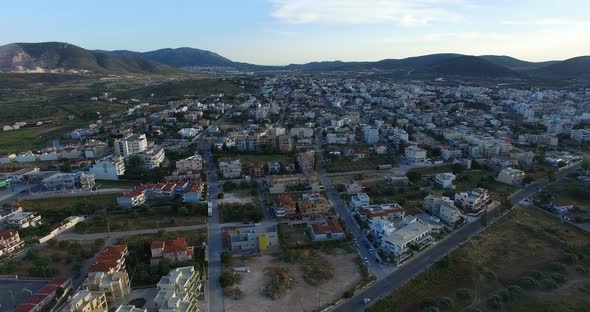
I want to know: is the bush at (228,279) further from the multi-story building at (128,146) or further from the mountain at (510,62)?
the mountain at (510,62)

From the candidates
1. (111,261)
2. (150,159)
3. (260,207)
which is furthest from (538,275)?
(150,159)

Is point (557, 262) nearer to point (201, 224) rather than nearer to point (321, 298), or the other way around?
point (321, 298)

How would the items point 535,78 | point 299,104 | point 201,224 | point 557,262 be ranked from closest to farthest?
1. point 557,262
2. point 201,224
3. point 299,104
4. point 535,78

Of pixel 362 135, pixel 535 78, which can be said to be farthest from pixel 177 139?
pixel 535 78

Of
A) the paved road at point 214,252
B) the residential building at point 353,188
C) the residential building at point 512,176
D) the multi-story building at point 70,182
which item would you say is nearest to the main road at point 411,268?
the residential building at point 512,176

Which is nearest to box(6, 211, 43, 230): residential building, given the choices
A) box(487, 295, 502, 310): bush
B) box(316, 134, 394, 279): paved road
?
box(316, 134, 394, 279): paved road

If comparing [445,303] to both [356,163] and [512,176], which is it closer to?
[512,176]

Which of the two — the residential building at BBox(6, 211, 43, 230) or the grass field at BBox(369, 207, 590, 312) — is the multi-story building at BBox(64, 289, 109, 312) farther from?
the grass field at BBox(369, 207, 590, 312)
